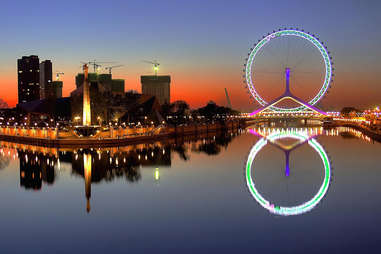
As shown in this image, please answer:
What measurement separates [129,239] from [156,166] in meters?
13.1

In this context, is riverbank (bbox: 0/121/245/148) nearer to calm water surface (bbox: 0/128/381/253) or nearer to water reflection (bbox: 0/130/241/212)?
water reflection (bbox: 0/130/241/212)

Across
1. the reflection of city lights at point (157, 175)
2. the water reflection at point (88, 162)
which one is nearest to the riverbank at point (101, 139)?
the water reflection at point (88, 162)

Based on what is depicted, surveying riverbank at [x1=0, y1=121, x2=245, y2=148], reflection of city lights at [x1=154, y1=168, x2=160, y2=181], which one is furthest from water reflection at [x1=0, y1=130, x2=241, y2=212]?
riverbank at [x1=0, y1=121, x2=245, y2=148]

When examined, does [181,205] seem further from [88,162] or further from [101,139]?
[101,139]

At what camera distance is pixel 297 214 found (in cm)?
1252

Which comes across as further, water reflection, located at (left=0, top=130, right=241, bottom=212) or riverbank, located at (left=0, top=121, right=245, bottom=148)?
riverbank, located at (left=0, top=121, right=245, bottom=148)

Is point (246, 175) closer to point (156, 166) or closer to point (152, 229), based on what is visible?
point (156, 166)

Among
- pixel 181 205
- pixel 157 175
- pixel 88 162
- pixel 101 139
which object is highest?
pixel 101 139

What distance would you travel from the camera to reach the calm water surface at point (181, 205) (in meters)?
9.82

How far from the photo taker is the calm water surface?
9820 millimetres

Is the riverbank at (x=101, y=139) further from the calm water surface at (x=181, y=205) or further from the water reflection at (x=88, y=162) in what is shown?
the calm water surface at (x=181, y=205)

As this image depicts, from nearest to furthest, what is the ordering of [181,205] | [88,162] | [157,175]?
[181,205], [157,175], [88,162]

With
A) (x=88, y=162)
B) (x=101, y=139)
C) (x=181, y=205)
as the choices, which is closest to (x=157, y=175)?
(x=88, y=162)

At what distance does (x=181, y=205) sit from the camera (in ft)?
45.3
